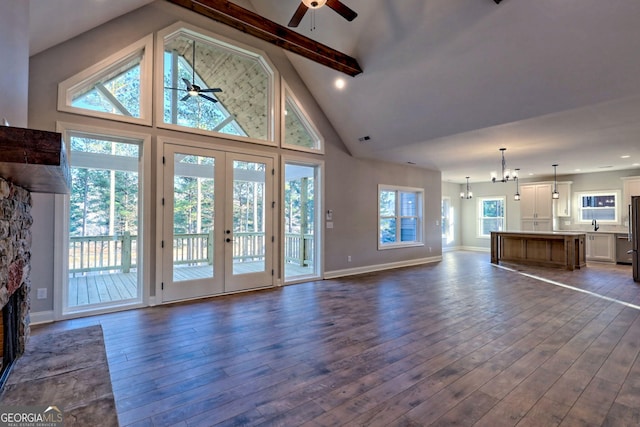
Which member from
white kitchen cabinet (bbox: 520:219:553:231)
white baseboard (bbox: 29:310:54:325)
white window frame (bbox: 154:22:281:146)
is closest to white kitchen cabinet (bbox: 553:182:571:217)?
white kitchen cabinet (bbox: 520:219:553:231)

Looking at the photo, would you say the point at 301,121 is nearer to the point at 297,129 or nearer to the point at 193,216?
the point at 297,129

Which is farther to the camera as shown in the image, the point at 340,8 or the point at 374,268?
the point at 374,268

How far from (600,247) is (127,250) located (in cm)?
1132

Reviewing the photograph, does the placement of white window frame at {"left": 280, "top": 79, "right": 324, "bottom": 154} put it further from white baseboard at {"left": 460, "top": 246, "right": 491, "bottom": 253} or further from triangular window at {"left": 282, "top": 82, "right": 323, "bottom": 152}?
white baseboard at {"left": 460, "top": 246, "right": 491, "bottom": 253}

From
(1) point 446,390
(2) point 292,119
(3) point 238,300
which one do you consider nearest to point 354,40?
(2) point 292,119

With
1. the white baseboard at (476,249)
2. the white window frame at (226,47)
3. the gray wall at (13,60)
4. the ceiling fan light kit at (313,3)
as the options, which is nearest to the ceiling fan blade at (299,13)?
the ceiling fan light kit at (313,3)

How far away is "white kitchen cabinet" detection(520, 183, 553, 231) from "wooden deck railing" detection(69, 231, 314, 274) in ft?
30.1

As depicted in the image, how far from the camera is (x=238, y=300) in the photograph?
15.5 feet

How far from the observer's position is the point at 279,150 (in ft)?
18.8

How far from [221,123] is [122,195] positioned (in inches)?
72.2

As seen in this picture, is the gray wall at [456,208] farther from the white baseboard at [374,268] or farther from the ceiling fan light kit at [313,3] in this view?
the ceiling fan light kit at [313,3]

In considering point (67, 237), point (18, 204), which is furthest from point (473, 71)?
point (67, 237)

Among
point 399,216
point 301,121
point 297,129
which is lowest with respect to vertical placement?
point 399,216

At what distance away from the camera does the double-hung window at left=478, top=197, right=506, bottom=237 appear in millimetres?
11375
